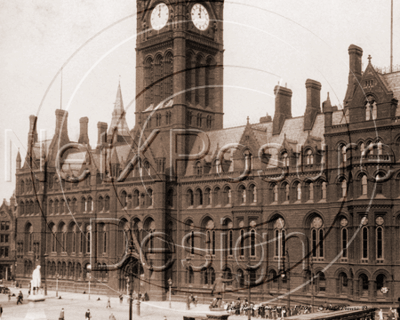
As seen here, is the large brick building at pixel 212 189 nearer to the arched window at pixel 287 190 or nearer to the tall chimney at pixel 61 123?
A: the arched window at pixel 287 190

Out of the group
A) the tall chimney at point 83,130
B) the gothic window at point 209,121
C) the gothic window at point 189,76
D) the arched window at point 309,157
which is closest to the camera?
the arched window at point 309,157

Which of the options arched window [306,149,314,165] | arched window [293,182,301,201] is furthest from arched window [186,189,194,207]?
arched window [306,149,314,165]

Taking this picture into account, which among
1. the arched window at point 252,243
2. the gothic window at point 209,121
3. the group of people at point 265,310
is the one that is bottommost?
the group of people at point 265,310

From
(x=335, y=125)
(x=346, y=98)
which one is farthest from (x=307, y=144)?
(x=346, y=98)

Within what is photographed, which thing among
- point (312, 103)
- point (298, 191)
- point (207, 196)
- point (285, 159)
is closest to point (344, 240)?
point (298, 191)

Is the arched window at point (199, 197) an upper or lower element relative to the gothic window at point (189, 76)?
lower

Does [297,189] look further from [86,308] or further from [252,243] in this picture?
[86,308]

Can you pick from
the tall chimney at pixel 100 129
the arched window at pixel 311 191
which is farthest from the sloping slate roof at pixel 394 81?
the tall chimney at pixel 100 129
